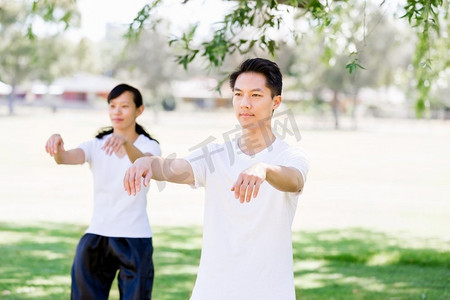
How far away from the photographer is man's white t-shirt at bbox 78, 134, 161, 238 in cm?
516

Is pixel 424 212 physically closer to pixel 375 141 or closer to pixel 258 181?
pixel 258 181

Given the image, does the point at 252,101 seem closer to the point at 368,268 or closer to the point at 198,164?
the point at 198,164

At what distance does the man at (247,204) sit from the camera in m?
3.12

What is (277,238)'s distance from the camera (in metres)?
3.17

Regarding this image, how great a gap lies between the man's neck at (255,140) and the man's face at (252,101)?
0.12 ft

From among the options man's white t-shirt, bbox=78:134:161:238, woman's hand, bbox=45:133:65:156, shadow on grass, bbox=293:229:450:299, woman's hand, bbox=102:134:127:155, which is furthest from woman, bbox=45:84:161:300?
shadow on grass, bbox=293:229:450:299

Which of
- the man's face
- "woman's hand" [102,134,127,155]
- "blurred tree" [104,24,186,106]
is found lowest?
"woman's hand" [102,134,127,155]

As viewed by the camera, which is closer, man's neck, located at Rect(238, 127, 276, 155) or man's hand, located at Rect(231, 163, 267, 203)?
man's hand, located at Rect(231, 163, 267, 203)

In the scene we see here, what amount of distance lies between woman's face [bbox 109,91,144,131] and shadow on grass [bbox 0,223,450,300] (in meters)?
2.65

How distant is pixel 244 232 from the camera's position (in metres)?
3.15

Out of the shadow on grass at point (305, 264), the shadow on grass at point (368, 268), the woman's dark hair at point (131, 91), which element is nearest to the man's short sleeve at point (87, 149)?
the woman's dark hair at point (131, 91)

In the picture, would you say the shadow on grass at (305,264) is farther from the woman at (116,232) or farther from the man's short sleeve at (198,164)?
the man's short sleeve at (198,164)

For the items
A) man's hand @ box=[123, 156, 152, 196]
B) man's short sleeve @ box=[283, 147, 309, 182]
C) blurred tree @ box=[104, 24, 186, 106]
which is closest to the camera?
man's hand @ box=[123, 156, 152, 196]

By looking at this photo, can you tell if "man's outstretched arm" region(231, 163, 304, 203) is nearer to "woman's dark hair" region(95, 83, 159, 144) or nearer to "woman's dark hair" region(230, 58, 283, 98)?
"woman's dark hair" region(230, 58, 283, 98)
